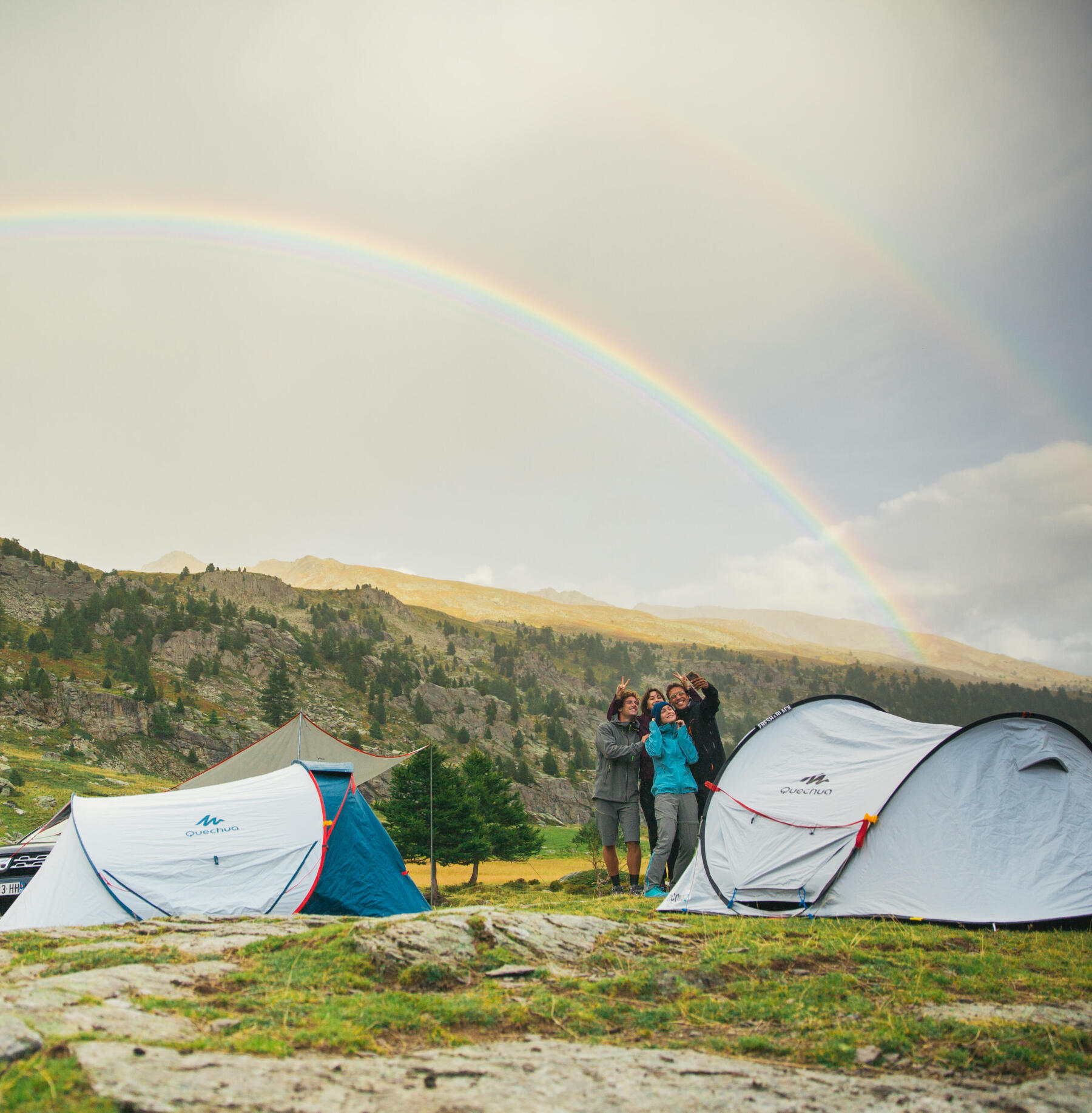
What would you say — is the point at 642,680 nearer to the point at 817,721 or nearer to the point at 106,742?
the point at 106,742

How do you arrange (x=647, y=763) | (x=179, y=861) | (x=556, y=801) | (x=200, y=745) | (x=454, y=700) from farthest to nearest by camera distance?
(x=454, y=700) → (x=556, y=801) → (x=200, y=745) → (x=647, y=763) → (x=179, y=861)

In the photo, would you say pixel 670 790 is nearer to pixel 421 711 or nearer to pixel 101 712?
pixel 101 712

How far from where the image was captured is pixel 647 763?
12.1m

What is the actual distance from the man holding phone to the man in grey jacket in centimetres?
79

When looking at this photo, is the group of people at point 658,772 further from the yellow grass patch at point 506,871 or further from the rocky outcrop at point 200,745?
the rocky outcrop at point 200,745

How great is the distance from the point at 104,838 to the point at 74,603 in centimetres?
10170

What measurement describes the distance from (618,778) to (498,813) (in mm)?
41094

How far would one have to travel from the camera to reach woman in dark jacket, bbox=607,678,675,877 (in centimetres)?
1174

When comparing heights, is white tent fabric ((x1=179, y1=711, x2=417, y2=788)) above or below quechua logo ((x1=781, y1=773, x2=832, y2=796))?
below

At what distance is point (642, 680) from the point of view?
198125 mm

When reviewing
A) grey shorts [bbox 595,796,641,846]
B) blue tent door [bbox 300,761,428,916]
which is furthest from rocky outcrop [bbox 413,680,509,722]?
grey shorts [bbox 595,796,641,846]

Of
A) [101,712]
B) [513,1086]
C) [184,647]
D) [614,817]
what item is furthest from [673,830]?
[184,647]

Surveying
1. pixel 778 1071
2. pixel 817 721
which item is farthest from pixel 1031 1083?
pixel 817 721

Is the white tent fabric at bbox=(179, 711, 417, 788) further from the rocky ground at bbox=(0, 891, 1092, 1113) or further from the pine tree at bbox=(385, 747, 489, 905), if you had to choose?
the pine tree at bbox=(385, 747, 489, 905)
